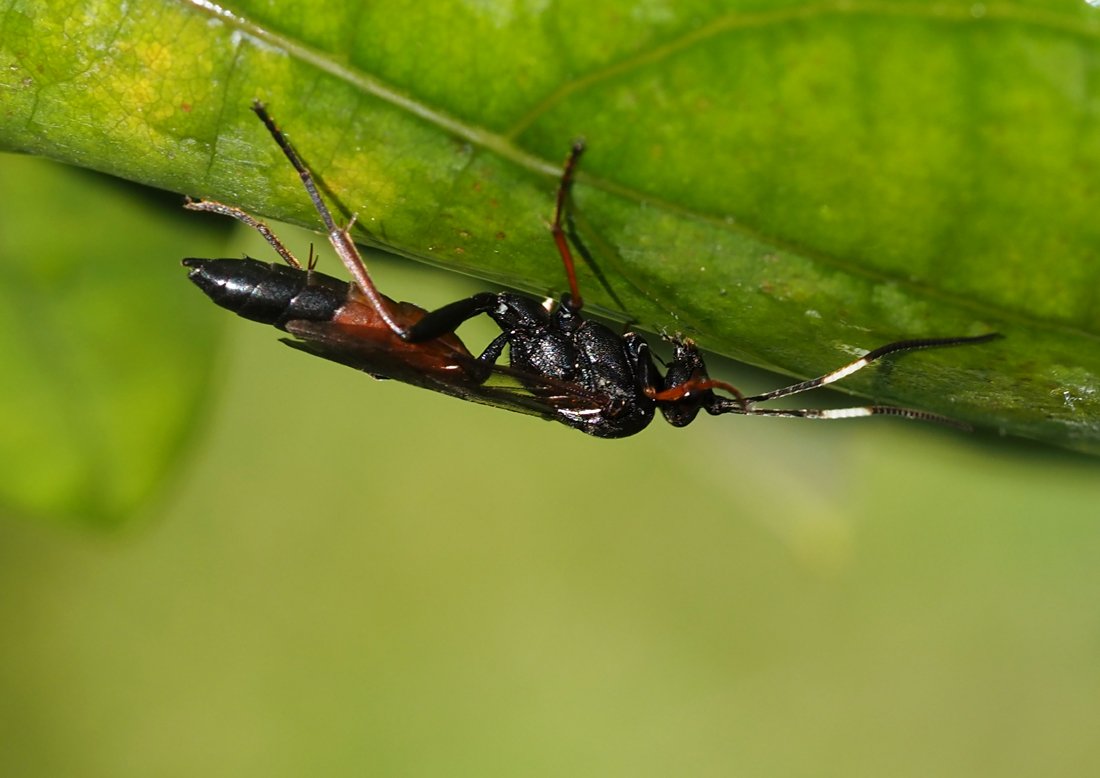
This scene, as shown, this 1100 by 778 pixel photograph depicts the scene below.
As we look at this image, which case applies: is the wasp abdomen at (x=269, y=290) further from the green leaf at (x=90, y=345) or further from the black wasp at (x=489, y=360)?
the green leaf at (x=90, y=345)

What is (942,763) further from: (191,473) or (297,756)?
(191,473)

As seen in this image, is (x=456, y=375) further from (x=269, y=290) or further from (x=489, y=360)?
(x=269, y=290)

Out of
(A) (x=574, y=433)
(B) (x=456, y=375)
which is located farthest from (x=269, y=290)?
(A) (x=574, y=433)

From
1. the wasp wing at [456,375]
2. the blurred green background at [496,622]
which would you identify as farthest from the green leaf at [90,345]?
the blurred green background at [496,622]

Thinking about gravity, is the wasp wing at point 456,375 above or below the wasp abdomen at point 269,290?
below

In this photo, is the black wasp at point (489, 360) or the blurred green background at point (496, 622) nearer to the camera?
the black wasp at point (489, 360)

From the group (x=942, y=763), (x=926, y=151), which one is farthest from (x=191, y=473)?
(x=926, y=151)
